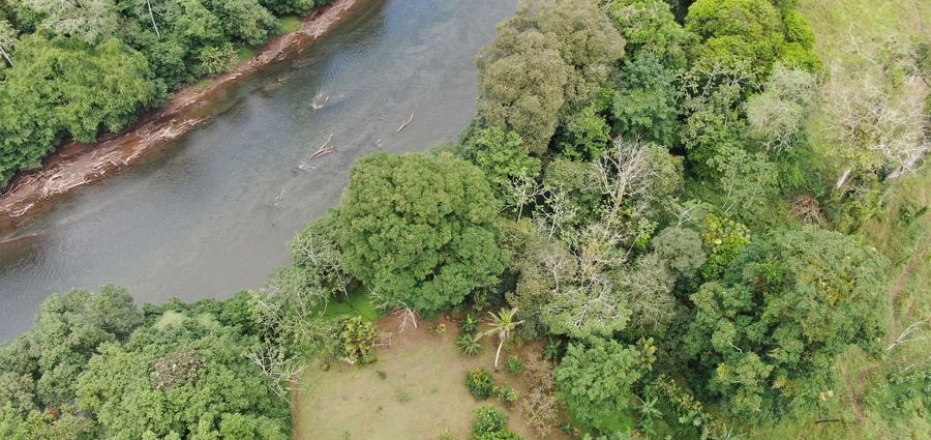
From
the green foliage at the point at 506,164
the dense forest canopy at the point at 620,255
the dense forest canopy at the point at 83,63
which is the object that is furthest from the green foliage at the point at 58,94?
the green foliage at the point at 506,164

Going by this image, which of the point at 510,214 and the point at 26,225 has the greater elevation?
the point at 26,225

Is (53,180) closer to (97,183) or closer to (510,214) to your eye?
(97,183)

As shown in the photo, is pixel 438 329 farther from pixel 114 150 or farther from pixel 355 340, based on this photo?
pixel 114 150

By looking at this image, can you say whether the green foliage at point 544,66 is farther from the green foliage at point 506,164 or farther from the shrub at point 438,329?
the shrub at point 438,329

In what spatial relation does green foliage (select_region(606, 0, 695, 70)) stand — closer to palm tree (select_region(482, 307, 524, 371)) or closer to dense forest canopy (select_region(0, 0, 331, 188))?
palm tree (select_region(482, 307, 524, 371))

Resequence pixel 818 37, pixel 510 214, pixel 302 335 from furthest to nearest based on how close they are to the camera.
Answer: pixel 818 37
pixel 510 214
pixel 302 335

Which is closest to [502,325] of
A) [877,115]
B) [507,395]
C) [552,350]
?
[552,350]

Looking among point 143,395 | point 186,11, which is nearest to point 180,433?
point 143,395
